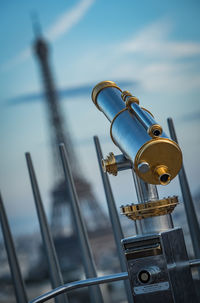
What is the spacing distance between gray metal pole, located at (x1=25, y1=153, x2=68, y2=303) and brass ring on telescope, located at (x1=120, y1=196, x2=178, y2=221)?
3.68 feet

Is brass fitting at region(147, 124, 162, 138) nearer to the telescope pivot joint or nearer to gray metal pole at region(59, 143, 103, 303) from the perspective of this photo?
the telescope pivot joint

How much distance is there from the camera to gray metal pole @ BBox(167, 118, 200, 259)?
2785 millimetres

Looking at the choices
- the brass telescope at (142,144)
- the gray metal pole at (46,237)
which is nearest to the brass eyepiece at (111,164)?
the brass telescope at (142,144)

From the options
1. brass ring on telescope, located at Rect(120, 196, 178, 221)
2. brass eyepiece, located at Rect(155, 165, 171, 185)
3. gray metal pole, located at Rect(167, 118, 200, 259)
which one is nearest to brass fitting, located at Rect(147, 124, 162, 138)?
brass eyepiece, located at Rect(155, 165, 171, 185)

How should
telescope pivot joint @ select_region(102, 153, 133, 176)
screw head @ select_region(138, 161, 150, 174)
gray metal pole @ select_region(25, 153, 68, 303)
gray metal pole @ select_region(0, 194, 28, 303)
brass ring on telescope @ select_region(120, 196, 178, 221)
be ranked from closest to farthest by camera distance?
screw head @ select_region(138, 161, 150, 174)
brass ring on telescope @ select_region(120, 196, 178, 221)
telescope pivot joint @ select_region(102, 153, 133, 176)
gray metal pole @ select_region(0, 194, 28, 303)
gray metal pole @ select_region(25, 153, 68, 303)

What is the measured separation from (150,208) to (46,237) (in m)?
1.20

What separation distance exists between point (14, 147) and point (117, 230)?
11.8 meters

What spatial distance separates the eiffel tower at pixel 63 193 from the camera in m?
15.5

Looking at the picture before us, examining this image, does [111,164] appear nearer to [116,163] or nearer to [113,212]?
[116,163]

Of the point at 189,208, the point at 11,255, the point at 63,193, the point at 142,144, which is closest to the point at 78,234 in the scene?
the point at 11,255

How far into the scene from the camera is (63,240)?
1683 cm

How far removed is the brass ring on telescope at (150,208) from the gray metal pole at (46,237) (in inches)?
44.2

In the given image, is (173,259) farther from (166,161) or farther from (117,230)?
(117,230)

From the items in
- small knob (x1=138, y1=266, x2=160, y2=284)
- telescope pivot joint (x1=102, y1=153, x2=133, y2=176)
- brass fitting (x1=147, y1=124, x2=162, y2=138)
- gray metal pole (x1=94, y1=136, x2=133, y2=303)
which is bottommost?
small knob (x1=138, y1=266, x2=160, y2=284)
